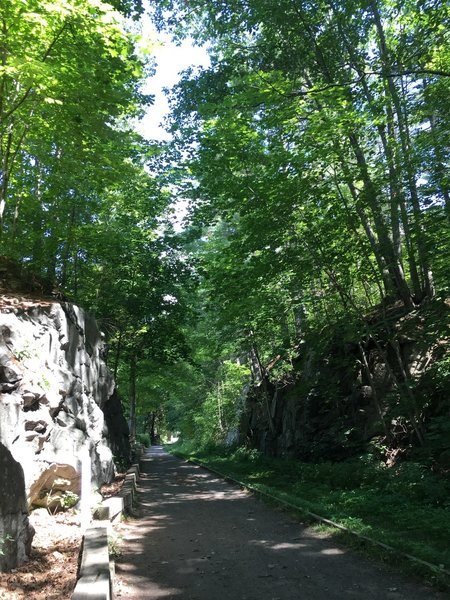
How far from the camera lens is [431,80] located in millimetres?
12523

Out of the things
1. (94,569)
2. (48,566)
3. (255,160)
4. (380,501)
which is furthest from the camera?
(255,160)

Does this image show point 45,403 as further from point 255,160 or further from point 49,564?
point 255,160

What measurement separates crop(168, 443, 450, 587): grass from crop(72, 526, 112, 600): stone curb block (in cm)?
344

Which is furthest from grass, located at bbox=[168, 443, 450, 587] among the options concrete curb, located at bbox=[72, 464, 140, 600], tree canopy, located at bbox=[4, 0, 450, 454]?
concrete curb, located at bbox=[72, 464, 140, 600]

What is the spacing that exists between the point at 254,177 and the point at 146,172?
779 centimetres

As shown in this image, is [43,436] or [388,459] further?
[388,459]

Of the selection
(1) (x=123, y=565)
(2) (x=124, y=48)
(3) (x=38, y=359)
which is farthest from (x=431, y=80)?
(1) (x=123, y=565)

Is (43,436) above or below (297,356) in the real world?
below

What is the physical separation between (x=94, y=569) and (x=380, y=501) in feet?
19.1

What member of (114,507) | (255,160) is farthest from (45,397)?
(255,160)

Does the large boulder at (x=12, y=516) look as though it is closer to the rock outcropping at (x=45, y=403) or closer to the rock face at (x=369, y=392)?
the rock outcropping at (x=45, y=403)

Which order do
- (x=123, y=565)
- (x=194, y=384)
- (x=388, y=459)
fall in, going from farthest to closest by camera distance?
(x=194, y=384) → (x=388, y=459) → (x=123, y=565)

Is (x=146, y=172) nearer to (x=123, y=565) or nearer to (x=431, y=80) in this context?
(x=431, y=80)

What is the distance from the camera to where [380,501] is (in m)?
8.47
